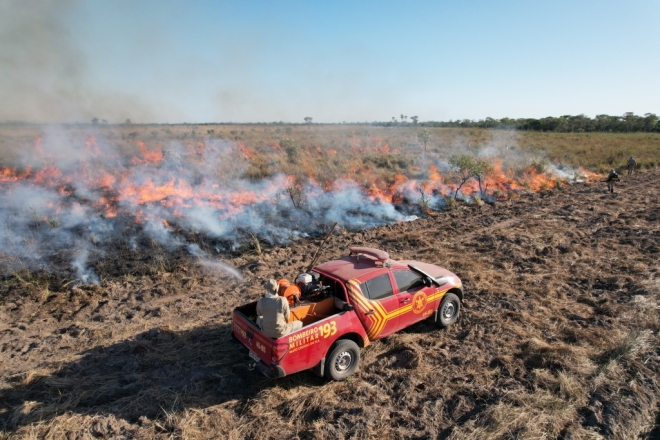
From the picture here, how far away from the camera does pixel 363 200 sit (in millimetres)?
16344

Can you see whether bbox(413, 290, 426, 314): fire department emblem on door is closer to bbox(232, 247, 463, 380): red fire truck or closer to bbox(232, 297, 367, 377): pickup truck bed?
bbox(232, 247, 463, 380): red fire truck

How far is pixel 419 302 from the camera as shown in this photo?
258 inches

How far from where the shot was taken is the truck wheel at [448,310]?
7.01 m

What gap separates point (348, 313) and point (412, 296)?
137cm

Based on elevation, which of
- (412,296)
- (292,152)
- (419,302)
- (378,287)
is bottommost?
(419,302)

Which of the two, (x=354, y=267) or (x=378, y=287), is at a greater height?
(x=354, y=267)

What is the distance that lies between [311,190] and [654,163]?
28.2 metres

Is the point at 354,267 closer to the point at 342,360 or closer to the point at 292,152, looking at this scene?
the point at 342,360

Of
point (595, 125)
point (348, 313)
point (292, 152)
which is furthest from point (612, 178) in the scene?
point (595, 125)

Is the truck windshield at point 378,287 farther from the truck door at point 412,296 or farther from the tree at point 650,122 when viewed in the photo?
the tree at point 650,122

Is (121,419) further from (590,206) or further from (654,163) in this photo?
(654,163)

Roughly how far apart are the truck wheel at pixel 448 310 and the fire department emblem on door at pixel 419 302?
0.55 metres

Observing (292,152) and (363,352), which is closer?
(363,352)

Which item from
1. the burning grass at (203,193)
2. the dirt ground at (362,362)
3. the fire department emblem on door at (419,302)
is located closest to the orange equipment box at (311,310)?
the dirt ground at (362,362)
